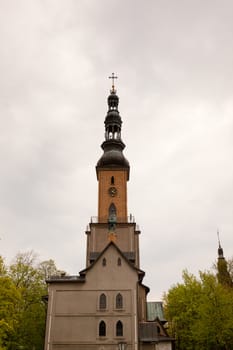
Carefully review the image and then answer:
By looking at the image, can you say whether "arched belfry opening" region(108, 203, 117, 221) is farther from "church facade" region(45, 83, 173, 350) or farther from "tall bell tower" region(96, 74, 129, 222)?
"church facade" region(45, 83, 173, 350)

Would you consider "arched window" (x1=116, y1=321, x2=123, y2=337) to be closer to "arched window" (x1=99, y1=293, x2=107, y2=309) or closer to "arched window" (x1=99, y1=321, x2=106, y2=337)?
"arched window" (x1=99, y1=321, x2=106, y2=337)

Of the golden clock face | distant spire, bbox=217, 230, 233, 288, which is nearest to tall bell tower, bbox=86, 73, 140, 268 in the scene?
the golden clock face

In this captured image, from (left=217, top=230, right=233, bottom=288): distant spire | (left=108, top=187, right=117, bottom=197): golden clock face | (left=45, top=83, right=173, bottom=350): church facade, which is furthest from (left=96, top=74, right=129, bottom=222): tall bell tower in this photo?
(left=217, top=230, right=233, bottom=288): distant spire

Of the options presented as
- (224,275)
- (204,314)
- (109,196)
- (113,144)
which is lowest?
(204,314)

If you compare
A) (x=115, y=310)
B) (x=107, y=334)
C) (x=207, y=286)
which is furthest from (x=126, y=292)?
(x=207, y=286)

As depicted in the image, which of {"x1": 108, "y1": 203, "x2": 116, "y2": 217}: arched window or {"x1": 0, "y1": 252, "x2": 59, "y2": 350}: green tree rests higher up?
{"x1": 108, "y1": 203, "x2": 116, "y2": 217}: arched window

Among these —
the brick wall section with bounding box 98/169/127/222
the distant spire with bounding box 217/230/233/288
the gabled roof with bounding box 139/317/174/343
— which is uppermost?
the brick wall section with bounding box 98/169/127/222

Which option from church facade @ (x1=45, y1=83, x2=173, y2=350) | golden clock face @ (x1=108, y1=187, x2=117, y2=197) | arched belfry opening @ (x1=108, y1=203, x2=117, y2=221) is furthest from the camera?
golden clock face @ (x1=108, y1=187, x2=117, y2=197)

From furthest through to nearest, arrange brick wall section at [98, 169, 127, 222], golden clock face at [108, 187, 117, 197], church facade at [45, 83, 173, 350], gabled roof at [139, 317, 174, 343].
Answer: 1. golden clock face at [108, 187, 117, 197]
2. brick wall section at [98, 169, 127, 222]
3. gabled roof at [139, 317, 174, 343]
4. church facade at [45, 83, 173, 350]

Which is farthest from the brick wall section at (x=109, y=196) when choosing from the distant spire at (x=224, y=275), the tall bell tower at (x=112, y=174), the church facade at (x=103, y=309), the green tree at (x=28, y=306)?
the distant spire at (x=224, y=275)

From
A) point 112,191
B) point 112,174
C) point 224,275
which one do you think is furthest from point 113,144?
point 224,275

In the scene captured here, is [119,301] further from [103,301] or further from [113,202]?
[113,202]

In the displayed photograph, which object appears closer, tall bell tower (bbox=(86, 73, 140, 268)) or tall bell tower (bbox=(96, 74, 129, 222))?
tall bell tower (bbox=(86, 73, 140, 268))

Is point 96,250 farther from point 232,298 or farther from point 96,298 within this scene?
point 232,298
